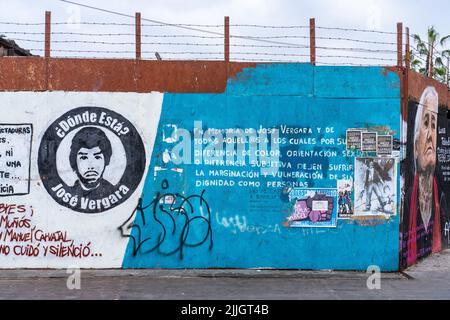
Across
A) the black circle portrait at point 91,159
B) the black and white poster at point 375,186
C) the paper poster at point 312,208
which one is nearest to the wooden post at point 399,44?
the black and white poster at point 375,186

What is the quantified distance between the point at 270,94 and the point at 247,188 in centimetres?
172

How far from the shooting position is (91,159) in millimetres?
13797

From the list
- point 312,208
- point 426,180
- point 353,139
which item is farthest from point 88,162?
point 426,180

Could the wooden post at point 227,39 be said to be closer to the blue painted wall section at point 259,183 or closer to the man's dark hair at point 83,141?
the blue painted wall section at point 259,183

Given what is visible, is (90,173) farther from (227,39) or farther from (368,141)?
(368,141)

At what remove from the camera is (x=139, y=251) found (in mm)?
13719

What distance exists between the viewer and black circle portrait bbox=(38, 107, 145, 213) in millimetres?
13742

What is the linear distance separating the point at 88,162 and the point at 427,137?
6.92 meters

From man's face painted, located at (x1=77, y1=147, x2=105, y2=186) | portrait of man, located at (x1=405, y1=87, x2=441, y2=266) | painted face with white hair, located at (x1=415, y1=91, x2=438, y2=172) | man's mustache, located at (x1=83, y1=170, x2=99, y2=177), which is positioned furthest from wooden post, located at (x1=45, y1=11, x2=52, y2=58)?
painted face with white hair, located at (x1=415, y1=91, x2=438, y2=172)

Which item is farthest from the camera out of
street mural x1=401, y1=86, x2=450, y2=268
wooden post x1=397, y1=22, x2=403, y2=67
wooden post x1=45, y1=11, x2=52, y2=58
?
street mural x1=401, y1=86, x2=450, y2=268

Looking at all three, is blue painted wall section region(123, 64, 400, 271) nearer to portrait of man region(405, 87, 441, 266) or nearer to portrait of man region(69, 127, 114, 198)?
portrait of man region(69, 127, 114, 198)

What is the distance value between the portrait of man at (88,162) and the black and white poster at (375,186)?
440 cm
